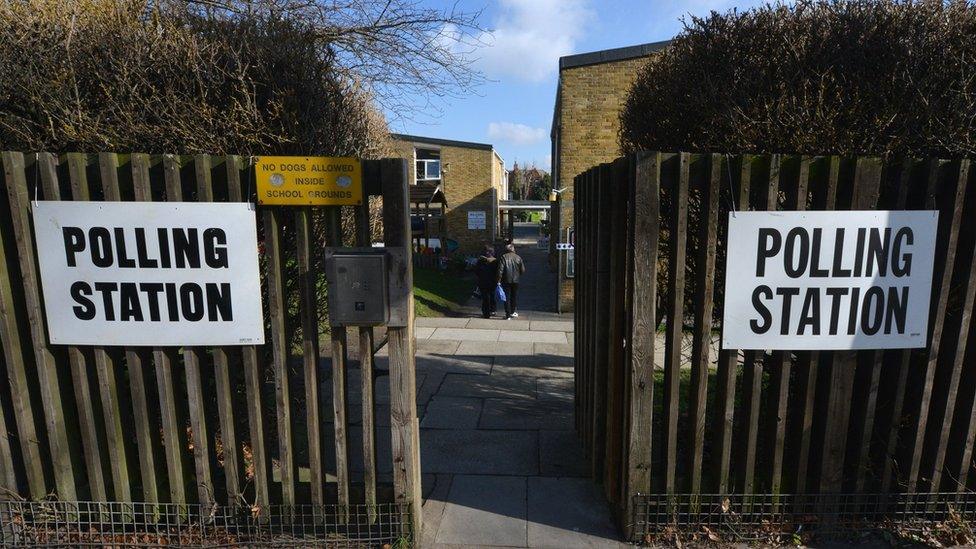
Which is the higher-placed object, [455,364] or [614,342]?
[614,342]

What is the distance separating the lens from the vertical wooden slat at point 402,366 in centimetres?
283

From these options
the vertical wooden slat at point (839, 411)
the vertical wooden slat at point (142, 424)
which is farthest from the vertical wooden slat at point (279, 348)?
the vertical wooden slat at point (839, 411)

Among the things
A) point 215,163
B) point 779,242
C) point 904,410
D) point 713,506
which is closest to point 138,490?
point 215,163

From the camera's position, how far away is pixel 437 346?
8.19m

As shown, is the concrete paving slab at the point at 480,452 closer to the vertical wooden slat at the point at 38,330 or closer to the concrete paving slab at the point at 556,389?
the concrete paving slab at the point at 556,389

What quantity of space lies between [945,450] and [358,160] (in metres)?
3.93

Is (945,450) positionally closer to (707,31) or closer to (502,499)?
(502,499)

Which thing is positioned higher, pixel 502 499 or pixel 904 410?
pixel 904 410

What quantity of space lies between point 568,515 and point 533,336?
224 inches

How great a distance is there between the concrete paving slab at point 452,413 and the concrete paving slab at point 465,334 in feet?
10.4

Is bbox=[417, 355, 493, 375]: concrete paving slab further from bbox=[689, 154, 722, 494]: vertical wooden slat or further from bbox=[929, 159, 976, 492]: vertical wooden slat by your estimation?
bbox=[929, 159, 976, 492]: vertical wooden slat

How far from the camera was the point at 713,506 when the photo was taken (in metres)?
3.21

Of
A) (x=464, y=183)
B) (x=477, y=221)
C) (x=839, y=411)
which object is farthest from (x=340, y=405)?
(x=464, y=183)

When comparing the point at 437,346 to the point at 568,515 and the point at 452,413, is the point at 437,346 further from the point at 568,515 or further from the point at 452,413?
the point at 568,515
